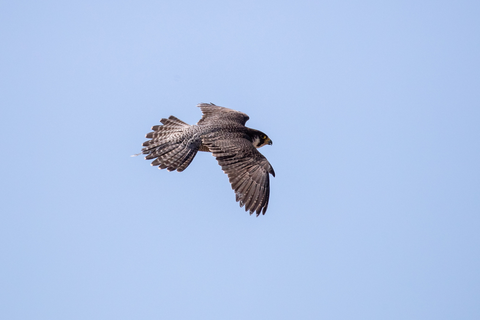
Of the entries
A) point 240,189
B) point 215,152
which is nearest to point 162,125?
point 215,152

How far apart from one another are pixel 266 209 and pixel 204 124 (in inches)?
→ 120

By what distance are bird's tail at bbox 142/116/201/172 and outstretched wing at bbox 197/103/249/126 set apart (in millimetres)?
1048

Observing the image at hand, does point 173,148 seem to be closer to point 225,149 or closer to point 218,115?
point 225,149

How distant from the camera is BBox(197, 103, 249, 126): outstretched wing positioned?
15.4m

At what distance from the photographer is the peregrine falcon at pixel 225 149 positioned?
12672mm

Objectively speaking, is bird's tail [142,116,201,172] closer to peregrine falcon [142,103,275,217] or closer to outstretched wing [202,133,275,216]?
peregrine falcon [142,103,275,217]

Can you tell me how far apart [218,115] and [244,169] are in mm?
3316

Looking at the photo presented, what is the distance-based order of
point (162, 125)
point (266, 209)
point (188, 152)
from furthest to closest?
point (162, 125), point (188, 152), point (266, 209)

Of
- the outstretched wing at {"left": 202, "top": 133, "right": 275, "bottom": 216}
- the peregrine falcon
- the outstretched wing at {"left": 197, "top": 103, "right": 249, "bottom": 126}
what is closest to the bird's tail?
the peregrine falcon

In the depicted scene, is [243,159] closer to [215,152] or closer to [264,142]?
[215,152]

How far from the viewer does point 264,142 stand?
608 inches

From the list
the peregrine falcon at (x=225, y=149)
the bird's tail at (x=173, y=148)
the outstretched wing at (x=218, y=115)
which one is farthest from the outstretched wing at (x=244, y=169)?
the outstretched wing at (x=218, y=115)

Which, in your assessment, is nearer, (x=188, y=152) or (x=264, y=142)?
(x=188, y=152)

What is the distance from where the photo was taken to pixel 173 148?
45.6 ft
